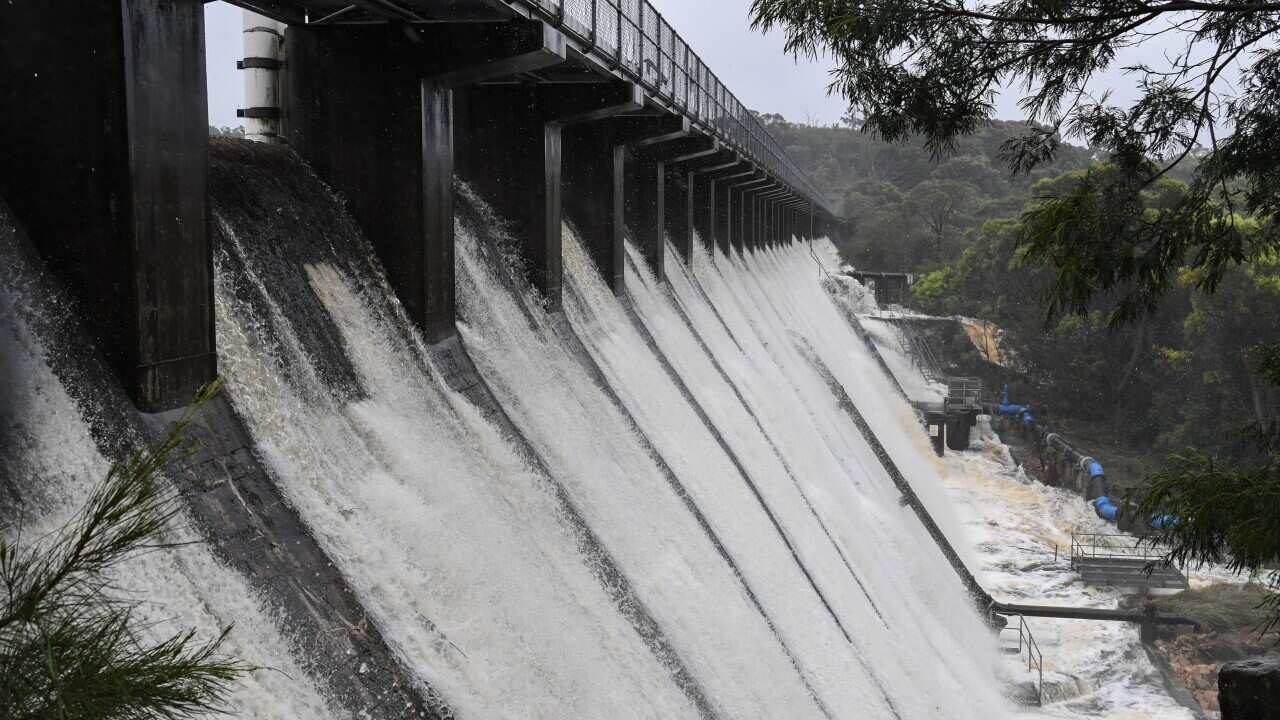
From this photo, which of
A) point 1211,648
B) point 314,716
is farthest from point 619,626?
point 1211,648

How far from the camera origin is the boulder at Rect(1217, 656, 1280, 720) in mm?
7285

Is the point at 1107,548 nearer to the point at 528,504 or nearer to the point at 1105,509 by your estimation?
the point at 1105,509

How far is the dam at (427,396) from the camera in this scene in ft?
16.4

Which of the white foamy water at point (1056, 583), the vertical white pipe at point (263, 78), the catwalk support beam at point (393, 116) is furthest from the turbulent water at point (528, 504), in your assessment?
the white foamy water at point (1056, 583)

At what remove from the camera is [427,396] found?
7.47 metres

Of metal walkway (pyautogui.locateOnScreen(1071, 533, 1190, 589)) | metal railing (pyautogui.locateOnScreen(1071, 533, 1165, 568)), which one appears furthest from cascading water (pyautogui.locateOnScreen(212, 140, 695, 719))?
metal railing (pyautogui.locateOnScreen(1071, 533, 1165, 568))

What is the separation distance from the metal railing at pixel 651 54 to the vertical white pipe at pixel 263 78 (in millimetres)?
2178

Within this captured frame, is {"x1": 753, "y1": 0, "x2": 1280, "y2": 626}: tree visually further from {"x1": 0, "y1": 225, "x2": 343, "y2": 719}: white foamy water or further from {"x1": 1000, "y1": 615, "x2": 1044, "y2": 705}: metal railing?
{"x1": 1000, "y1": 615, "x2": 1044, "y2": 705}: metal railing

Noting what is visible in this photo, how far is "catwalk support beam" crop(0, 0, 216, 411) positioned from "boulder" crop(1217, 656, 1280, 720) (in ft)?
22.8

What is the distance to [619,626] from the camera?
6.79m

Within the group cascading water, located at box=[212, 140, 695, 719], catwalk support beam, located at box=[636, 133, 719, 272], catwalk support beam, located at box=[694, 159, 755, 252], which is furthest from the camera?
catwalk support beam, located at box=[694, 159, 755, 252]

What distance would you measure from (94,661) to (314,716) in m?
2.45

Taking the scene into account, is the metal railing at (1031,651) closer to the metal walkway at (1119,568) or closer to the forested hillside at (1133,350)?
the metal walkway at (1119,568)

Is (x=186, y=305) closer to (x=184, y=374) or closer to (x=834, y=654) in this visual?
(x=184, y=374)
